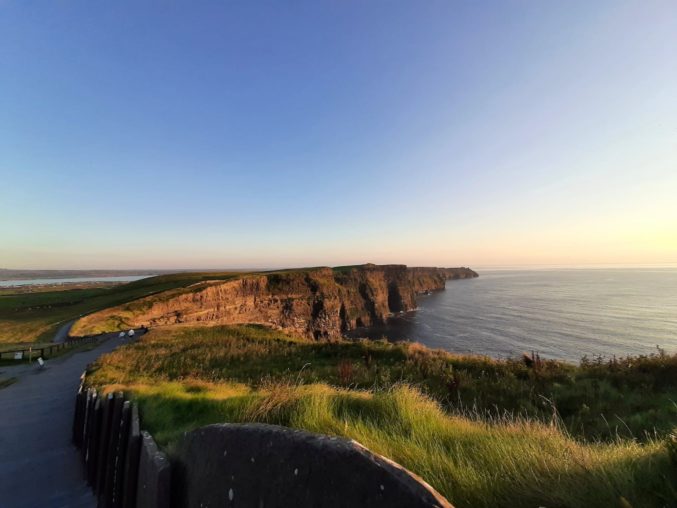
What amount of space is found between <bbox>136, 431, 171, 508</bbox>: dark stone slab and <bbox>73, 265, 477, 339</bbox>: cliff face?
32181 mm

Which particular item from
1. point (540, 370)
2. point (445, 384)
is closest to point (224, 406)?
point (445, 384)

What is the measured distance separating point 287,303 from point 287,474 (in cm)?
6731

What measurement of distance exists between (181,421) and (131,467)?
176 cm

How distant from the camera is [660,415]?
695cm

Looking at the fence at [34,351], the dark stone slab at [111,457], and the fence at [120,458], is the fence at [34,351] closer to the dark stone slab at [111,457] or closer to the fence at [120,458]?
the fence at [120,458]

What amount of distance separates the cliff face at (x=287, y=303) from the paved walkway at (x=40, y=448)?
21163 millimetres

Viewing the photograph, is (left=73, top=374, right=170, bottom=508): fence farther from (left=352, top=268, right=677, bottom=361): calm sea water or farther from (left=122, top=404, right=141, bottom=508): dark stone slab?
(left=352, top=268, right=677, bottom=361): calm sea water

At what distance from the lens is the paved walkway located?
21.2 feet

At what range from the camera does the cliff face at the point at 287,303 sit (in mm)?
41444

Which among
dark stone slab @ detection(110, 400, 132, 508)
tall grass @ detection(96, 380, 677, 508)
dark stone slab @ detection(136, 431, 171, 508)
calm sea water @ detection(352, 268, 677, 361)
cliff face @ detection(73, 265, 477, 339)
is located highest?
tall grass @ detection(96, 380, 677, 508)

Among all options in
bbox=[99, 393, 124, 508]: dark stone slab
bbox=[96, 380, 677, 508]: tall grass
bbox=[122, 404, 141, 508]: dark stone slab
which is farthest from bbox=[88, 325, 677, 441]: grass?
bbox=[122, 404, 141, 508]: dark stone slab

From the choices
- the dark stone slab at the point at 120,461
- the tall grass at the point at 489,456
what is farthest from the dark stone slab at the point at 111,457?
the tall grass at the point at 489,456

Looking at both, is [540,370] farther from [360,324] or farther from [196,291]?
[360,324]

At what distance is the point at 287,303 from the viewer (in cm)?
6825
